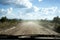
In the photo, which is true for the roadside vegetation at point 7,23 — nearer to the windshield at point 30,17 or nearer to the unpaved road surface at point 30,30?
the windshield at point 30,17

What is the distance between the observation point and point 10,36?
5.17 m

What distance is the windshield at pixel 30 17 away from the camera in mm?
5148

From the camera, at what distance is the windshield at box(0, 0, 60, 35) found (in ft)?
16.9

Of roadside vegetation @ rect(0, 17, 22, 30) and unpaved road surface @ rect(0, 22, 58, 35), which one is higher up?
roadside vegetation @ rect(0, 17, 22, 30)

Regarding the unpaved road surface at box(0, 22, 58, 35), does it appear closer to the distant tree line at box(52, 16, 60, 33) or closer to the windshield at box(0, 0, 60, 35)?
the windshield at box(0, 0, 60, 35)

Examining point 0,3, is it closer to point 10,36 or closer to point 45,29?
point 10,36

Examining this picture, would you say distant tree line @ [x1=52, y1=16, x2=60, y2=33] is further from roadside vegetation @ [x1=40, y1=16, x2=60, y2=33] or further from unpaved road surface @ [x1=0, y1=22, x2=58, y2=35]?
unpaved road surface @ [x1=0, y1=22, x2=58, y2=35]

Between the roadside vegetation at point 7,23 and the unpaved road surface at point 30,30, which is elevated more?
the roadside vegetation at point 7,23

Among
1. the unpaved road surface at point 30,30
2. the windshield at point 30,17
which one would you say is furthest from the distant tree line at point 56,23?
the unpaved road surface at point 30,30

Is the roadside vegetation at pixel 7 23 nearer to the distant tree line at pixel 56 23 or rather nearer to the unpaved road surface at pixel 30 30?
the unpaved road surface at pixel 30 30

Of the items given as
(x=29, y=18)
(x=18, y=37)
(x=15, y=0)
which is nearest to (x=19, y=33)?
(x=18, y=37)

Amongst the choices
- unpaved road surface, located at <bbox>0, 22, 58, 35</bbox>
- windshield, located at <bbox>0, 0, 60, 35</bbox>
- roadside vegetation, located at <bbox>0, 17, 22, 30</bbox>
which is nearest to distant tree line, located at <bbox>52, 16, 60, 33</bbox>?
windshield, located at <bbox>0, 0, 60, 35</bbox>

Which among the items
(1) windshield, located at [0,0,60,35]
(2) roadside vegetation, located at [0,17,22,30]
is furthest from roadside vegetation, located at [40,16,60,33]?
(2) roadside vegetation, located at [0,17,22,30]

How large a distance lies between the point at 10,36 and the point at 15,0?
2.70 ft
